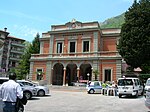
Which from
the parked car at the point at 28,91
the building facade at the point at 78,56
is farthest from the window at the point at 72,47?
the parked car at the point at 28,91

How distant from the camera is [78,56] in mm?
41000

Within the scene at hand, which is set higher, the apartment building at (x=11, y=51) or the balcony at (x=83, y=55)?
the apartment building at (x=11, y=51)

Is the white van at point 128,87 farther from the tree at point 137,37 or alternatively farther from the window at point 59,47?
the window at point 59,47

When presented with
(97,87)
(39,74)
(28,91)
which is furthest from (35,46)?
(28,91)

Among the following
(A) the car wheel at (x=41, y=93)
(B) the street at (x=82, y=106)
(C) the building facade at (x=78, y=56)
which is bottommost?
(B) the street at (x=82, y=106)

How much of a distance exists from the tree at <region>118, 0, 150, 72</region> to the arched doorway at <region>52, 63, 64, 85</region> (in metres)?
14.6

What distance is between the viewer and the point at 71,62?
41312mm

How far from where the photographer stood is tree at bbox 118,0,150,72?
1227 inches

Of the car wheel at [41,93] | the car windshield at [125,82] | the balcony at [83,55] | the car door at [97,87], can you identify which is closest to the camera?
the car windshield at [125,82]

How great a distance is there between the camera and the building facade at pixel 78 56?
39031 mm

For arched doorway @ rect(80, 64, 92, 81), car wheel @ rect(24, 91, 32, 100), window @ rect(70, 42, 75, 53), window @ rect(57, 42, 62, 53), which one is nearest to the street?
car wheel @ rect(24, 91, 32, 100)

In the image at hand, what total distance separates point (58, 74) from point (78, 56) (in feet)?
20.6

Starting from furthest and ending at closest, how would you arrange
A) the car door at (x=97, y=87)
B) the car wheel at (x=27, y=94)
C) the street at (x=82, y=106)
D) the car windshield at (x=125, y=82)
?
the car door at (x=97, y=87) → the car windshield at (x=125, y=82) → the car wheel at (x=27, y=94) → the street at (x=82, y=106)

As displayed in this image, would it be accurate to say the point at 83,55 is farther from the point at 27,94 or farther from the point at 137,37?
the point at 27,94
